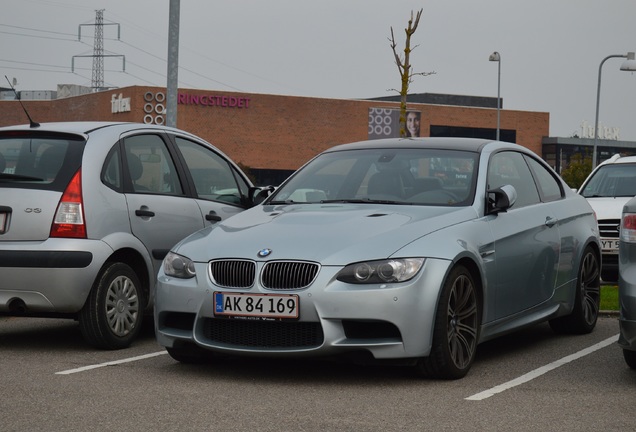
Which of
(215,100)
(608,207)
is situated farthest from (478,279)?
(215,100)

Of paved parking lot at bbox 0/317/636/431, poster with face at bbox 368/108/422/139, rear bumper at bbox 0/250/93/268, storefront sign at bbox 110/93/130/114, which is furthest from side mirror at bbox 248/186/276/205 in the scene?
poster with face at bbox 368/108/422/139

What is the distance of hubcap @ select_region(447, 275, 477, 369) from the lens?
7.09m

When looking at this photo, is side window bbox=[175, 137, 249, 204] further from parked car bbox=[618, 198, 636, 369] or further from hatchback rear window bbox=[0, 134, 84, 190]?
parked car bbox=[618, 198, 636, 369]

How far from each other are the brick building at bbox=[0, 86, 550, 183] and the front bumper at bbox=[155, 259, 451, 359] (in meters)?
62.6

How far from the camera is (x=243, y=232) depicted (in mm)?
7395

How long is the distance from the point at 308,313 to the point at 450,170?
1.95m

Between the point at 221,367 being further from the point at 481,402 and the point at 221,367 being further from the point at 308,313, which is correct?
the point at 481,402

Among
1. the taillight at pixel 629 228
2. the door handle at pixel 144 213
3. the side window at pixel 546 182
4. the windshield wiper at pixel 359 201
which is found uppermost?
the side window at pixel 546 182

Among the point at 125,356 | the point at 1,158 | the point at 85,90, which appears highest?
the point at 85,90

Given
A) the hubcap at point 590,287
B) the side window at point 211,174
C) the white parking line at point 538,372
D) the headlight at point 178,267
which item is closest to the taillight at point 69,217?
the headlight at point 178,267

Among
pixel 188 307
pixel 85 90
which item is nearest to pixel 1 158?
pixel 188 307

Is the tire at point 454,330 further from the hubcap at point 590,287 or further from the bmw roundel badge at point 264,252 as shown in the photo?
the hubcap at point 590,287

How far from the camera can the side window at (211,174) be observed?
9.68m

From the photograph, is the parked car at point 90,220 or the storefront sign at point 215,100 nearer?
the parked car at point 90,220
